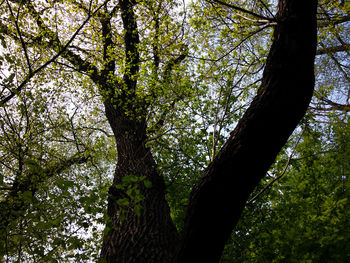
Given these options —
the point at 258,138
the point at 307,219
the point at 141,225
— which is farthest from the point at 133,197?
the point at 307,219

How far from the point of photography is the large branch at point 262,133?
2416 millimetres

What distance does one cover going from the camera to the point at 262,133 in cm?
244

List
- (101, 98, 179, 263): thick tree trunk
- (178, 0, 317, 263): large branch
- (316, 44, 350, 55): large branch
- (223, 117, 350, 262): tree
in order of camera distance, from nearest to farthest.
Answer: (178, 0, 317, 263): large branch, (101, 98, 179, 263): thick tree trunk, (223, 117, 350, 262): tree, (316, 44, 350, 55): large branch

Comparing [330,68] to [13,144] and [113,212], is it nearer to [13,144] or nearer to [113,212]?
[113,212]

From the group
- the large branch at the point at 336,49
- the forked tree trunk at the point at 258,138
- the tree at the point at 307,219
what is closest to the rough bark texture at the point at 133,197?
the forked tree trunk at the point at 258,138

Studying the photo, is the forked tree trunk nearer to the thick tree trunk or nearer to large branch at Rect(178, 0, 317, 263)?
large branch at Rect(178, 0, 317, 263)

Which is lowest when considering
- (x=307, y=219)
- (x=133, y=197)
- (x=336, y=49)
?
(x=133, y=197)

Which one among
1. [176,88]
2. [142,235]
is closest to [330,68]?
[176,88]

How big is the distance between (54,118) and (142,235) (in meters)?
8.53

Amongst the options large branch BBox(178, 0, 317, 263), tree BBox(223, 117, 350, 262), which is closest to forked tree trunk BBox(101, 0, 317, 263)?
large branch BBox(178, 0, 317, 263)

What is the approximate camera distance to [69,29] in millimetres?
8797

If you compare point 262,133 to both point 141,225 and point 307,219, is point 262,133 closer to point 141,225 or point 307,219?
point 141,225

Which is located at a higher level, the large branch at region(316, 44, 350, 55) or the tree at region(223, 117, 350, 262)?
the large branch at region(316, 44, 350, 55)

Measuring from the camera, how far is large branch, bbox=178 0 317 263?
7.93 feet
